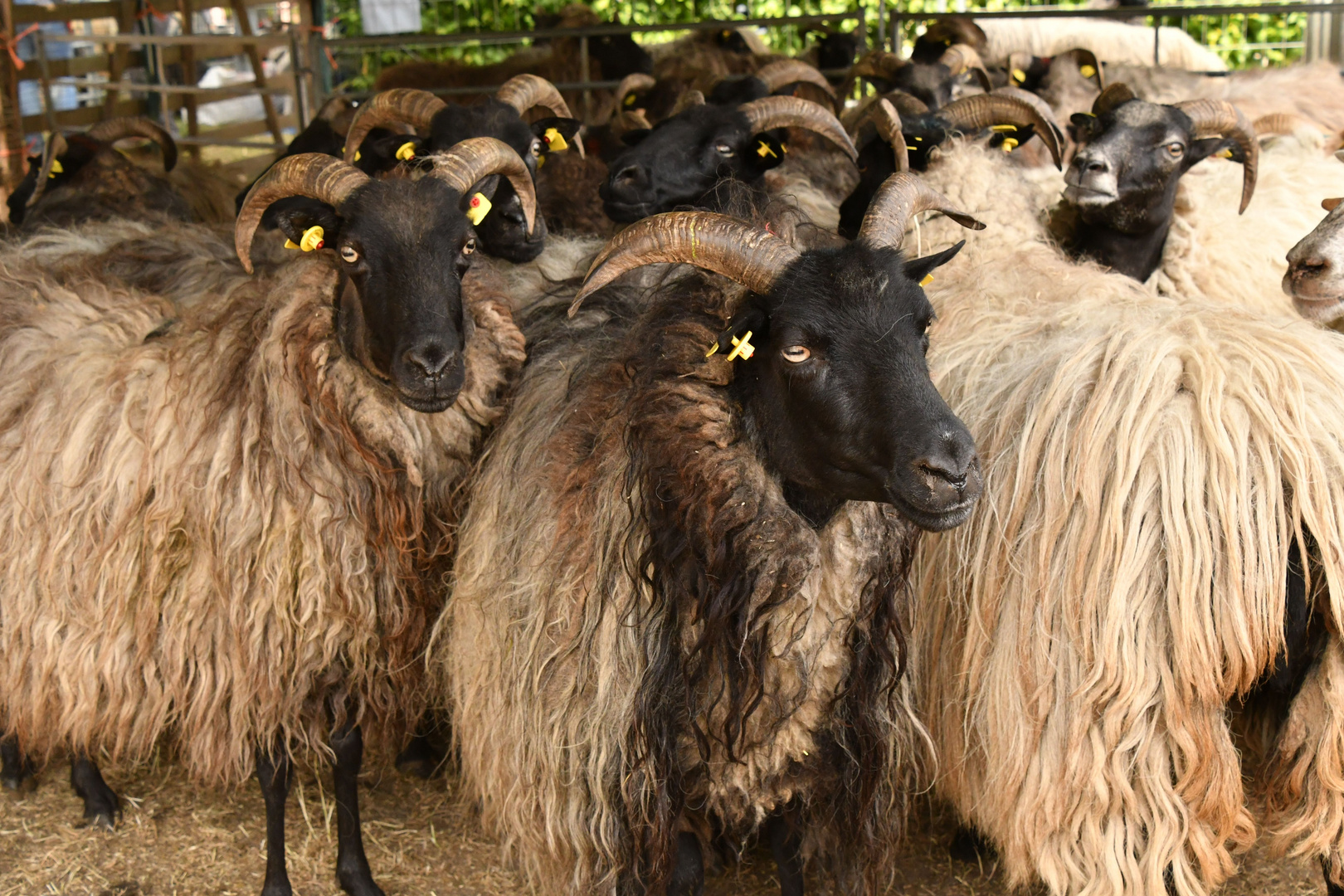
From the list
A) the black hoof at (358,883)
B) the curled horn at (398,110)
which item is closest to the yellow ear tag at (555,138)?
the curled horn at (398,110)

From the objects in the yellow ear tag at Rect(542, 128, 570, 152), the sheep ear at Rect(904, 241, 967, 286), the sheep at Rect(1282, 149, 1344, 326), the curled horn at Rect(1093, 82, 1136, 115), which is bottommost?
the sheep at Rect(1282, 149, 1344, 326)

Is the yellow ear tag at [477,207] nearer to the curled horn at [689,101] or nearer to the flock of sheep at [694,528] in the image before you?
the flock of sheep at [694,528]

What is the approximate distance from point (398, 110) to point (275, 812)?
2785 millimetres

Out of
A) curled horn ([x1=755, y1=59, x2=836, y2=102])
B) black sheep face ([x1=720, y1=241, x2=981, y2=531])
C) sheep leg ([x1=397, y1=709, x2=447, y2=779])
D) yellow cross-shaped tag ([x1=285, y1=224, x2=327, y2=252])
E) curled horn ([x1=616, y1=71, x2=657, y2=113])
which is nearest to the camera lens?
black sheep face ([x1=720, y1=241, x2=981, y2=531])

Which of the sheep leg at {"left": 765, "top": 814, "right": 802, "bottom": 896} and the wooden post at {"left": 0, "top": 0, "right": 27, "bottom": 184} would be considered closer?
the sheep leg at {"left": 765, "top": 814, "right": 802, "bottom": 896}

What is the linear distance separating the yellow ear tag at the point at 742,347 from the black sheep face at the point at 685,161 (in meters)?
2.17

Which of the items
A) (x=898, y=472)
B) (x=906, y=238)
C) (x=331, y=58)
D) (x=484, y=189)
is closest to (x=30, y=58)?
(x=331, y=58)

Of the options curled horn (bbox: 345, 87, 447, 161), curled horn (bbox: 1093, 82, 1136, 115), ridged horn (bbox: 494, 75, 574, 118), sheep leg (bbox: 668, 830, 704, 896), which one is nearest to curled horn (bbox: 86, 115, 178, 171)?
curled horn (bbox: 345, 87, 447, 161)

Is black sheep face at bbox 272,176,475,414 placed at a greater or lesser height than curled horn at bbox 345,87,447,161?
lesser

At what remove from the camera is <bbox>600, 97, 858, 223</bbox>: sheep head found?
4824 millimetres

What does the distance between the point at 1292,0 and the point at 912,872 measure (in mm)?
7292

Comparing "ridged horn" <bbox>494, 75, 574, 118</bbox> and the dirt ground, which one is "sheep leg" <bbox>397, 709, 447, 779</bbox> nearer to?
the dirt ground

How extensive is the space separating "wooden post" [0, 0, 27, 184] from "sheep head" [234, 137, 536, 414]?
552 cm

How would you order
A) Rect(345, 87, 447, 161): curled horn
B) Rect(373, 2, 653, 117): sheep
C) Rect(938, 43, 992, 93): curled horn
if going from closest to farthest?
Rect(345, 87, 447, 161): curled horn, Rect(938, 43, 992, 93): curled horn, Rect(373, 2, 653, 117): sheep
